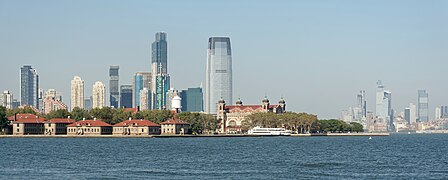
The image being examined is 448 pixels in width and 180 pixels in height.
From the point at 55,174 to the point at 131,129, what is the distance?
132m

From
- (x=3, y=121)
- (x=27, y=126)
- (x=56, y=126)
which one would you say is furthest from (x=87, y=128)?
(x=3, y=121)

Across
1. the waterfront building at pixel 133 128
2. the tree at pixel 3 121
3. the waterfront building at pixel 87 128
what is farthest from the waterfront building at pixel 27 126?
the waterfront building at pixel 133 128

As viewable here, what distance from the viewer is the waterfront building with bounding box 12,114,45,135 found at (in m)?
192

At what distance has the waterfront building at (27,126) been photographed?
191625mm

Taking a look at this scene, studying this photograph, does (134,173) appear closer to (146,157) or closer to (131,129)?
(146,157)

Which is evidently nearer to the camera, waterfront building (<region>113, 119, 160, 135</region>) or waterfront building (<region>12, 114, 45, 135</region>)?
waterfront building (<region>12, 114, 45, 135</region>)

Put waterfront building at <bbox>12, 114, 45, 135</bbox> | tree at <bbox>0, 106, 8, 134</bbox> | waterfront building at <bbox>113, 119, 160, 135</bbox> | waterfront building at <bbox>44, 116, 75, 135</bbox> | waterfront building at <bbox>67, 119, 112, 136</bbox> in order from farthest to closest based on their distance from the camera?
waterfront building at <bbox>44, 116, 75, 135</bbox>
waterfront building at <bbox>113, 119, 160, 135</bbox>
waterfront building at <bbox>67, 119, 112, 136</bbox>
waterfront building at <bbox>12, 114, 45, 135</bbox>
tree at <bbox>0, 106, 8, 134</bbox>

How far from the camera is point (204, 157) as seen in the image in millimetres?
89438

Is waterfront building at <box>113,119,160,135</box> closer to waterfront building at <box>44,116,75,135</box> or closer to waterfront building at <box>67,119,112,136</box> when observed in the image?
waterfront building at <box>67,119,112,136</box>

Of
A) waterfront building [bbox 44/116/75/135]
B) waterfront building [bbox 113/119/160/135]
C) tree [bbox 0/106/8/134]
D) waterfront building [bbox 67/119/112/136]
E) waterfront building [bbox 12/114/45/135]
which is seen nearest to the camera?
tree [bbox 0/106/8/134]

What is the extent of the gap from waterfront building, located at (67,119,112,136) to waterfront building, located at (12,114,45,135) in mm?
6383

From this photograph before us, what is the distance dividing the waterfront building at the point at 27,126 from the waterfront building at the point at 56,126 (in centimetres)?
110

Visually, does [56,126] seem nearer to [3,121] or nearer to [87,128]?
[87,128]

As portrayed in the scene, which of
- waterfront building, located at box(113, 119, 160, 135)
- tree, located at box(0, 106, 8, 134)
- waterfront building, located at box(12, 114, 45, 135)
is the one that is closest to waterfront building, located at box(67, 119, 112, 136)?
waterfront building, located at box(113, 119, 160, 135)
